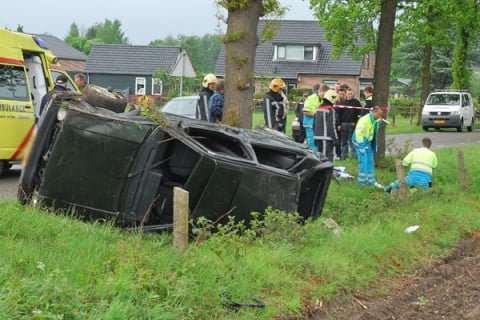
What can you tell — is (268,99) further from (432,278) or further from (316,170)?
(432,278)

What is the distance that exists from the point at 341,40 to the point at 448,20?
29.8 ft

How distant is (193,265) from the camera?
6.09m

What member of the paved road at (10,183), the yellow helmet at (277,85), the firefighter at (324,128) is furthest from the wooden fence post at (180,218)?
the firefighter at (324,128)

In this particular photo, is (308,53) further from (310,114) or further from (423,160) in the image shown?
(423,160)

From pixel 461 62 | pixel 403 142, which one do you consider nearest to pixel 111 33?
pixel 461 62

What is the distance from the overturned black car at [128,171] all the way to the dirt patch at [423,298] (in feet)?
5.02

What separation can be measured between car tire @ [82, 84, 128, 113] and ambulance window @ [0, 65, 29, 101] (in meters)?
4.74

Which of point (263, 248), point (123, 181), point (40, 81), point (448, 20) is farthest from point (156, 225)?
point (448, 20)

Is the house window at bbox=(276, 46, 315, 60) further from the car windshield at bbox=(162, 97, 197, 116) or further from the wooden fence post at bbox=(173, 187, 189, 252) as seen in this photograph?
the wooden fence post at bbox=(173, 187, 189, 252)

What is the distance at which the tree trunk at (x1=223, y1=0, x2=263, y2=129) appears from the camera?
36.7ft

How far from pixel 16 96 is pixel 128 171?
6099mm

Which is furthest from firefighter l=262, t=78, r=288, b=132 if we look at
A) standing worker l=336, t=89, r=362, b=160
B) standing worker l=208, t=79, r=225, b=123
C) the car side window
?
the car side window

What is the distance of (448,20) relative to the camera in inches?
811

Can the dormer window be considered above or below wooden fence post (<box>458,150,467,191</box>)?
above
